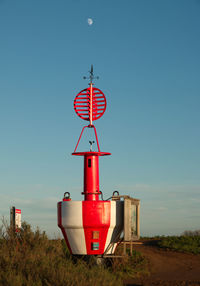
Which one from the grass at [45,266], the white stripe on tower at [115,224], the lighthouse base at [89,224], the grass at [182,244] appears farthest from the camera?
the grass at [182,244]

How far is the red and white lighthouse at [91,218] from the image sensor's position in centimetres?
1962

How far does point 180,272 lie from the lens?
819 inches

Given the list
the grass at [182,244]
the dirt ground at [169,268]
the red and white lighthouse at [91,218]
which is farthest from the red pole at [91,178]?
the grass at [182,244]

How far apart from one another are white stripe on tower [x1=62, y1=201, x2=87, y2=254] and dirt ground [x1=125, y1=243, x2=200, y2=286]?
2.79m

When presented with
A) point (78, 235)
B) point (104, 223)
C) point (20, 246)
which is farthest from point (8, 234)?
point (104, 223)

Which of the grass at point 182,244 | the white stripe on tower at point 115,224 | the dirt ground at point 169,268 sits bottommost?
the dirt ground at point 169,268

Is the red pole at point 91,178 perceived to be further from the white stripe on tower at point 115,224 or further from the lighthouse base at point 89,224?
the white stripe on tower at point 115,224

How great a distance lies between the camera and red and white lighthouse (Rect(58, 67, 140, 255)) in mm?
19625

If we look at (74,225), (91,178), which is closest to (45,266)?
(74,225)

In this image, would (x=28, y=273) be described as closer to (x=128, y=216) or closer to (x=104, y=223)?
(x=104, y=223)

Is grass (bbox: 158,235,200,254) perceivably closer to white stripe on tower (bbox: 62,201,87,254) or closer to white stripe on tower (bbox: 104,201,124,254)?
white stripe on tower (bbox: 104,201,124,254)

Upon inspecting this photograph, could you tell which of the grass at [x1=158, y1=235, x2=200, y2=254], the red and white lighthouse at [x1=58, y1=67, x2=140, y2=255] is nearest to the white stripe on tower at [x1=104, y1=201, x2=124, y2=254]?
the red and white lighthouse at [x1=58, y1=67, x2=140, y2=255]

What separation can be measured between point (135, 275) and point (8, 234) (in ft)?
20.6

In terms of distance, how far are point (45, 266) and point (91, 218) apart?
169 inches
